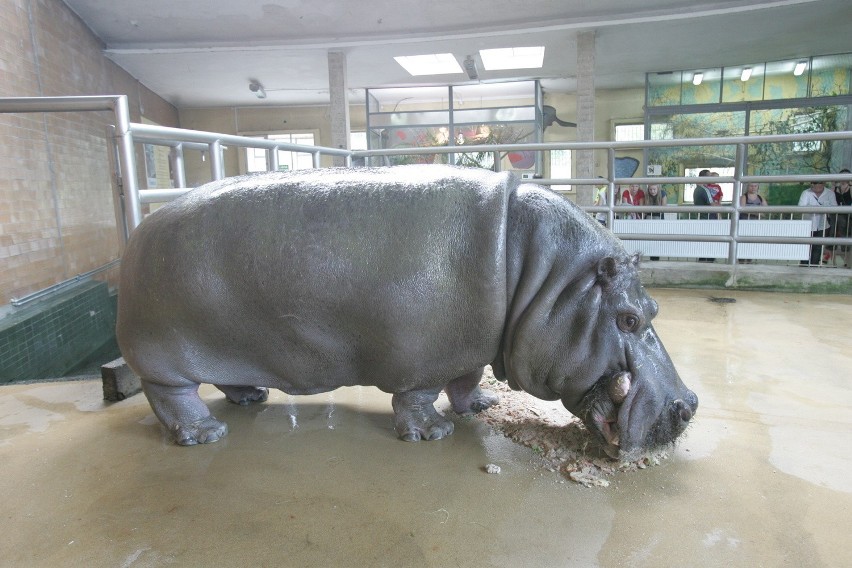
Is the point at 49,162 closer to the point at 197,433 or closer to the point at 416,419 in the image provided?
the point at 197,433

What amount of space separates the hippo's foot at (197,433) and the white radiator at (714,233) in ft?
16.0

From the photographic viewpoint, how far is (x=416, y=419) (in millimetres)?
2633

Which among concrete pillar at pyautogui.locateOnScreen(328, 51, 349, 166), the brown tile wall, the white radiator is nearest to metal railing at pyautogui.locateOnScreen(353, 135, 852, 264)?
the white radiator

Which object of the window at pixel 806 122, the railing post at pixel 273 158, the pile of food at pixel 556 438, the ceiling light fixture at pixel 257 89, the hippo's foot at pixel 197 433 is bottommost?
the pile of food at pixel 556 438

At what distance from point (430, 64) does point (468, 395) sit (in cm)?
1296

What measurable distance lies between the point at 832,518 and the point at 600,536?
2.59 ft

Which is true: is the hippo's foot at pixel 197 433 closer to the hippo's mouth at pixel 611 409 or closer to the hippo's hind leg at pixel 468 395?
the hippo's hind leg at pixel 468 395

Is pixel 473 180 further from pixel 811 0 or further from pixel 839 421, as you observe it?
pixel 811 0

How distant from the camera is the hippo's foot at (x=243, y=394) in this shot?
10.1 feet

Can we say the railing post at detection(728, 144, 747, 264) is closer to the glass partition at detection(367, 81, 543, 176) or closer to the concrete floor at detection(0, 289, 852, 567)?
the concrete floor at detection(0, 289, 852, 567)

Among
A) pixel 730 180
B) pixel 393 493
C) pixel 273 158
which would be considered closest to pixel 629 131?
pixel 730 180

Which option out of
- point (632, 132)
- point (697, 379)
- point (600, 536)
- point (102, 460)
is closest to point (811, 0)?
point (632, 132)

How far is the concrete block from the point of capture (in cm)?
325

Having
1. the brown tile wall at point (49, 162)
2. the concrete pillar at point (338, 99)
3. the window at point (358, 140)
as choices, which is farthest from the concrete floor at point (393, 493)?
the window at point (358, 140)
